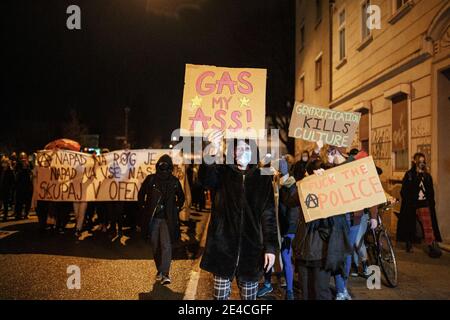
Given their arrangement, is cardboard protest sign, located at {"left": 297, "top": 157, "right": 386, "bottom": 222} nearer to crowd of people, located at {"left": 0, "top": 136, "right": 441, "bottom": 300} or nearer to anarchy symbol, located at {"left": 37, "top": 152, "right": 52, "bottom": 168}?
crowd of people, located at {"left": 0, "top": 136, "right": 441, "bottom": 300}

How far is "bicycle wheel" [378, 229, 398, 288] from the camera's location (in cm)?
593

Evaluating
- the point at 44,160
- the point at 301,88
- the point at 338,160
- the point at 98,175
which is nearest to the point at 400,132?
the point at 338,160

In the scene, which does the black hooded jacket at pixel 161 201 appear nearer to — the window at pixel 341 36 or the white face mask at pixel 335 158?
the white face mask at pixel 335 158

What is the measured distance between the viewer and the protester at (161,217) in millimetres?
6312

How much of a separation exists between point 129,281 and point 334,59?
45.4ft

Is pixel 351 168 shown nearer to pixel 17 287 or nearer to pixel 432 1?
pixel 17 287

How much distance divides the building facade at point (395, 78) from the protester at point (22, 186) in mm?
10150

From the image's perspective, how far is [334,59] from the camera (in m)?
17.5

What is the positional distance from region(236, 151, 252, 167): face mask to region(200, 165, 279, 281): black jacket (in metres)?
0.07

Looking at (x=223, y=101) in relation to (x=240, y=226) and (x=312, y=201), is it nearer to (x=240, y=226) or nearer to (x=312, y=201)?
(x=312, y=201)

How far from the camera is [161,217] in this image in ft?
21.0
